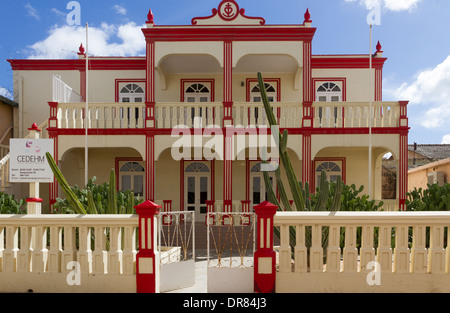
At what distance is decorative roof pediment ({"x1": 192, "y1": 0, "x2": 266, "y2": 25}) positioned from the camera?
995cm

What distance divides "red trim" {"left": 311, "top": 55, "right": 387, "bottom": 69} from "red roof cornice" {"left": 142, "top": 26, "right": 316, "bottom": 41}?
2.66m

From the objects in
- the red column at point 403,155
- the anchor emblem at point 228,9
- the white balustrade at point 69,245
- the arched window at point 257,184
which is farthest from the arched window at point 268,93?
the white balustrade at point 69,245

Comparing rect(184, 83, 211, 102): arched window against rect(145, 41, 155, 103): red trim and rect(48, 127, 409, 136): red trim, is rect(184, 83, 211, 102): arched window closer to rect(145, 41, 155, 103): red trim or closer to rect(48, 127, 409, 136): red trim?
rect(145, 41, 155, 103): red trim

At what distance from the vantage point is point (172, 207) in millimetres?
11836

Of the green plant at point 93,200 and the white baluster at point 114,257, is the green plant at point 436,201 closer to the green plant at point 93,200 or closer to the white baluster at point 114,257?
the white baluster at point 114,257

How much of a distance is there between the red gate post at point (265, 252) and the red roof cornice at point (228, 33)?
7.40 metres

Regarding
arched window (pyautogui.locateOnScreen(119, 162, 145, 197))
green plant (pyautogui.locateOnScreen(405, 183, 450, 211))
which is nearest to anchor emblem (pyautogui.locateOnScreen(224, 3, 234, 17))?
arched window (pyautogui.locateOnScreen(119, 162, 145, 197))

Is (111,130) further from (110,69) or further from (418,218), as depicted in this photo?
(418,218)

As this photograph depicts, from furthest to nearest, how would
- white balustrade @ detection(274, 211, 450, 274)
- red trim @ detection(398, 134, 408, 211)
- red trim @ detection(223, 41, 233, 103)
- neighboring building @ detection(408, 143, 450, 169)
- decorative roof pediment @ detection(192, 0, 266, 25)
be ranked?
neighboring building @ detection(408, 143, 450, 169) → decorative roof pediment @ detection(192, 0, 266, 25) → red trim @ detection(223, 41, 233, 103) → red trim @ detection(398, 134, 408, 211) → white balustrade @ detection(274, 211, 450, 274)

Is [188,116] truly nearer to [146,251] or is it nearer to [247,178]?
[247,178]

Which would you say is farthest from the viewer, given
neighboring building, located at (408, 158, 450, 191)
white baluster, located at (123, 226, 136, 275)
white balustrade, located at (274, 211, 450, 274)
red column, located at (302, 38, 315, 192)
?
neighboring building, located at (408, 158, 450, 191)

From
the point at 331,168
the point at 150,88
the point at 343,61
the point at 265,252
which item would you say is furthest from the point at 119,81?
the point at 265,252
